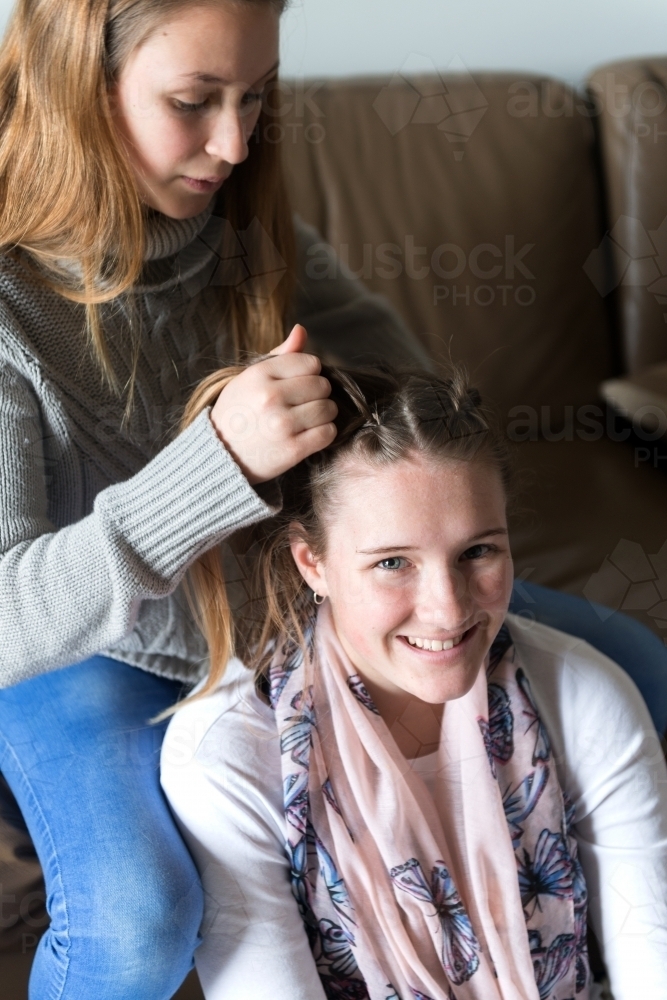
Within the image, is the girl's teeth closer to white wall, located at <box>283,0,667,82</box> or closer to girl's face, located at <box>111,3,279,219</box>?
girl's face, located at <box>111,3,279,219</box>

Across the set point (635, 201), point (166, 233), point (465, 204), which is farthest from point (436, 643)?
point (635, 201)

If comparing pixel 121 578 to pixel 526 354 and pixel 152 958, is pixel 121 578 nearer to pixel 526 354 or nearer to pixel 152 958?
pixel 152 958

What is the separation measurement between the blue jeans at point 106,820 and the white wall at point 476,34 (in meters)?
0.70

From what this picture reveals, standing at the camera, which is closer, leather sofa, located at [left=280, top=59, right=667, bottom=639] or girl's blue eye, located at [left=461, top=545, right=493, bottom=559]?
girl's blue eye, located at [left=461, top=545, right=493, bottom=559]

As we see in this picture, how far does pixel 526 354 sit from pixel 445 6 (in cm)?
42

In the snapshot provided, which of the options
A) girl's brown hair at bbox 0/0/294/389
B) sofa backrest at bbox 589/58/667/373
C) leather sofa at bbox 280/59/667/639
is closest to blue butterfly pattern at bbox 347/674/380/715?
girl's brown hair at bbox 0/0/294/389

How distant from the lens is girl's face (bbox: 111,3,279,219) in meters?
0.62

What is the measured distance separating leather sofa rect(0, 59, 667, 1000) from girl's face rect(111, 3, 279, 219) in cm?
40

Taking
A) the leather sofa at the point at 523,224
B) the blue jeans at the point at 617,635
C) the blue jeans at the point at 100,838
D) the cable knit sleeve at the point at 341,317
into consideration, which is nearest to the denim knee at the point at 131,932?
the blue jeans at the point at 100,838

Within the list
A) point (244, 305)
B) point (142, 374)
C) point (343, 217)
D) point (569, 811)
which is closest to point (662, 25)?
point (343, 217)

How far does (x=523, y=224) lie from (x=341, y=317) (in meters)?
0.38

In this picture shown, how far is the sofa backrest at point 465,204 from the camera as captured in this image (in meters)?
1.10

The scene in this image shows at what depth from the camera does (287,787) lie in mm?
662

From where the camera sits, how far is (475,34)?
3.85 ft
